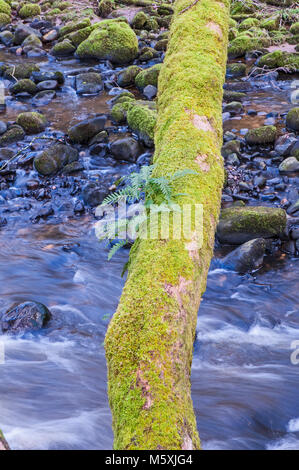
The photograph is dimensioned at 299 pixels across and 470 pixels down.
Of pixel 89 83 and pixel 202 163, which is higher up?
pixel 202 163

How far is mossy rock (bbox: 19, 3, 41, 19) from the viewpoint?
20.0 metres

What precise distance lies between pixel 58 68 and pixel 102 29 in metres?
2.32

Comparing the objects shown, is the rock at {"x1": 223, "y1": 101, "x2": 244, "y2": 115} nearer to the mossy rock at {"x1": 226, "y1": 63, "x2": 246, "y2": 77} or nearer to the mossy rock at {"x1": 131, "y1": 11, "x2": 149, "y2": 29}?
the mossy rock at {"x1": 226, "y1": 63, "x2": 246, "y2": 77}

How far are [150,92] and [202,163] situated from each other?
27.8 ft

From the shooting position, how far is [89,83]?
41.1 feet

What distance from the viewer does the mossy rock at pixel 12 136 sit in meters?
9.48

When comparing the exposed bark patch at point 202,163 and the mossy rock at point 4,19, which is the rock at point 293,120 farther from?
the mossy rock at point 4,19

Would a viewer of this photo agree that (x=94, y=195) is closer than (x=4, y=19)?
Yes

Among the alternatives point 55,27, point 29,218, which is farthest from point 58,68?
point 29,218

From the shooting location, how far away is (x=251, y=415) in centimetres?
403

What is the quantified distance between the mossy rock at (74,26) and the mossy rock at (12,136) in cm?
957

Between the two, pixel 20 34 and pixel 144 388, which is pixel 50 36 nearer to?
pixel 20 34

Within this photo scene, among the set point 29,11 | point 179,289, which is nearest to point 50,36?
point 29,11
